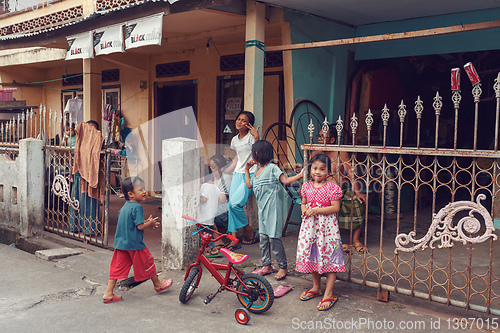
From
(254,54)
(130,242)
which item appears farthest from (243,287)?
(254,54)

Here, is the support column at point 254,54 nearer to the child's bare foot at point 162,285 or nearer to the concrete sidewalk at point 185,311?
the concrete sidewalk at point 185,311

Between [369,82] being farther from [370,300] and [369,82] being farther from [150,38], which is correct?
[370,300]

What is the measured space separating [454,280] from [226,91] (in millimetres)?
5736

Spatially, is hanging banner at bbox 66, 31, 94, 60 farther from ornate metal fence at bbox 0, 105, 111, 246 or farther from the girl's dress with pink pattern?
the girl's dress with pink pattern

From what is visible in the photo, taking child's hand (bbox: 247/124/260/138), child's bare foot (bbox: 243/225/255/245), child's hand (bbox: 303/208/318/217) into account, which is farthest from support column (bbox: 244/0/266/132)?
child's hand (bbox: 303/208/318/217)

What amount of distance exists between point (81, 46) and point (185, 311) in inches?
221

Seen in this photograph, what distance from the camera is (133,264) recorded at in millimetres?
4348

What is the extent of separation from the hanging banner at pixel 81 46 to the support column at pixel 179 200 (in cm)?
364

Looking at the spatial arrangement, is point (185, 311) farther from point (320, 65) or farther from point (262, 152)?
point (320, 65)

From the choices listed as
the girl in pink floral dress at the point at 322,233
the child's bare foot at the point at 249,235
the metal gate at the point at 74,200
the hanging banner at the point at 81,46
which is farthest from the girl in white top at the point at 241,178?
the hanging banner at the point at 81,46

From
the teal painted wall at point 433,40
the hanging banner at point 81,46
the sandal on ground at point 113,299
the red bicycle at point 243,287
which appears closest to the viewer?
the red bicycle at point 243,287

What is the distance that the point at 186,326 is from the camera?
3.73 m

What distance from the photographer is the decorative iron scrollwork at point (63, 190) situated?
658 cm

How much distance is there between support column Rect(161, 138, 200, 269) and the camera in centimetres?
489
